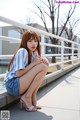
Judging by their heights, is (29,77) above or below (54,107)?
above

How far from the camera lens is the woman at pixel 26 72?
104 inches

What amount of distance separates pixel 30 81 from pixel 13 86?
192mm

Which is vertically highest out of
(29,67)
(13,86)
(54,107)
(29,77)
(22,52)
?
(22,52)

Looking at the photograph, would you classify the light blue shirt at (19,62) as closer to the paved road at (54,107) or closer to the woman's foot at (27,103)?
the woman's foot at (27,103)

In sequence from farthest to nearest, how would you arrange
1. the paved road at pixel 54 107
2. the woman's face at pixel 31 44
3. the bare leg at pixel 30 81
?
the woman's face at pixel 31 44 < the bare leg at pixel 30 81 < the paved road at pixel 54 107

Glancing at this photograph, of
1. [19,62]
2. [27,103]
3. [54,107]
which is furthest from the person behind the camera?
[54,107]

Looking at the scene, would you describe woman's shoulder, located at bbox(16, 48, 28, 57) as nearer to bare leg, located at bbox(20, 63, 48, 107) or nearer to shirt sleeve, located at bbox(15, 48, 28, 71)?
shirt sleeve, located at bbox(15, 48, 28, 71)

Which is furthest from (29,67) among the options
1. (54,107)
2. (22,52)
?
(54,107)

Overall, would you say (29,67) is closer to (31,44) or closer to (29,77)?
(29,77)

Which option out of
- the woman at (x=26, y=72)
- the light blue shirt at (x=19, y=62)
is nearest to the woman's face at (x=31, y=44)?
the woman at (x=26, y=72)

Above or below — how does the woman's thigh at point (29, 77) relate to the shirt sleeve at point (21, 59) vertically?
below

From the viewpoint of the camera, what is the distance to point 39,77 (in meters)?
2.70

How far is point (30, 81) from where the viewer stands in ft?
8.76

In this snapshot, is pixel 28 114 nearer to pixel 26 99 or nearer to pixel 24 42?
pixel 26 99
